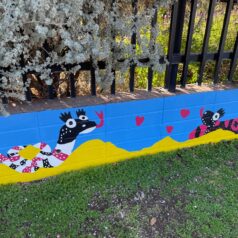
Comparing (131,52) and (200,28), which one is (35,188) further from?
(200,28)

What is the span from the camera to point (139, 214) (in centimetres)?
249

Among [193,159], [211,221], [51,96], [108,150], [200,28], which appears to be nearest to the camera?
[211,221]

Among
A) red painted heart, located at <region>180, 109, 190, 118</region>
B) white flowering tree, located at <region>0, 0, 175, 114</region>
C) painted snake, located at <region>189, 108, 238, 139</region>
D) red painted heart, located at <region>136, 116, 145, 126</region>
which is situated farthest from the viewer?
painted snake, located at <region>189, 108, 238, 139</region>

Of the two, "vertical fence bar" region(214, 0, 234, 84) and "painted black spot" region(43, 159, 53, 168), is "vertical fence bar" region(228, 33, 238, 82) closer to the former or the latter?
"vertical fence bar" region(214, 0, 234, 84)

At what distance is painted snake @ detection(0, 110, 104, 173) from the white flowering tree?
37 centimetres

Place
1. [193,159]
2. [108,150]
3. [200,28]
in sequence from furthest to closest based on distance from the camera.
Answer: [200,28] → [193,159] → [108,150]

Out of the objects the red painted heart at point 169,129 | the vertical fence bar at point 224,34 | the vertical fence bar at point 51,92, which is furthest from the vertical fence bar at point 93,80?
the vertical fence bar at point 224,34

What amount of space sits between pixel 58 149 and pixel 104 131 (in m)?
0.44

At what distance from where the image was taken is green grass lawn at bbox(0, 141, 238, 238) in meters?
2.35

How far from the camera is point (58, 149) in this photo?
2.71m

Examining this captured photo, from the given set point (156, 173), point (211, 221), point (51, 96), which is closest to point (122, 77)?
point (51, 96)

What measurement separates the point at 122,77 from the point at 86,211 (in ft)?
3.79

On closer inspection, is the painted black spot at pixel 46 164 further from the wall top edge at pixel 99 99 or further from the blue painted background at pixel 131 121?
the wall top edge at pixel 99 99

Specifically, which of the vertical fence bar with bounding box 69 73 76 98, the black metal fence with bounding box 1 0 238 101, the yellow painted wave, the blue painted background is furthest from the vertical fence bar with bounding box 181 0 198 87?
the vertical fence bar with bounding box 69 73 76 98
